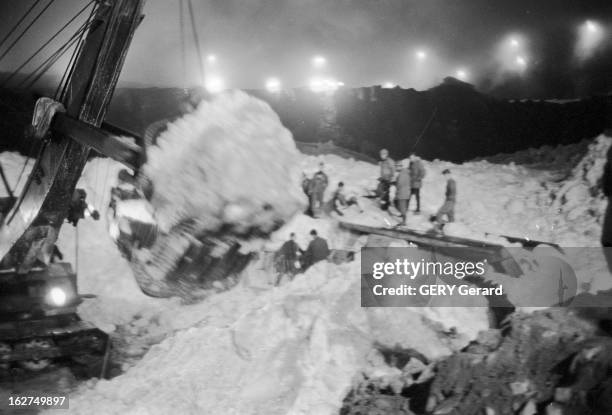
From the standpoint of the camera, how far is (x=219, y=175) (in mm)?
2836

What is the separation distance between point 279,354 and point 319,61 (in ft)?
66.7

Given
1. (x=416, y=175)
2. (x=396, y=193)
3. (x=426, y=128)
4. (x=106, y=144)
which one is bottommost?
(x=106, y=144)

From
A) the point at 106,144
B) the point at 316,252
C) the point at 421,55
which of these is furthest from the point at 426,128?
the point at 106,144

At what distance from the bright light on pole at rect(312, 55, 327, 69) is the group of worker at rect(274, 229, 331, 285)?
15.5m

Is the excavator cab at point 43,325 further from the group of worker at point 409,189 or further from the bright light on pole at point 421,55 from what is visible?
the bright light on pole at point 421,55

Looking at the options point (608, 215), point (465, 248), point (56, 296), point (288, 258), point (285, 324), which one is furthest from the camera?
point (608, 215)

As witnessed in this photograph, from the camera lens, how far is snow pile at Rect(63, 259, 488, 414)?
672cm

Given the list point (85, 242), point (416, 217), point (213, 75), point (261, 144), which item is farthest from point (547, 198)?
point (213, 75)

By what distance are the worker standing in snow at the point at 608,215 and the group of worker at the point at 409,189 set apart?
363cm

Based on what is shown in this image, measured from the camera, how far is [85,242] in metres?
14.2

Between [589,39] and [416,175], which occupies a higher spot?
[589,39]

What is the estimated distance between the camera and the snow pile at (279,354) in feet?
22.0
